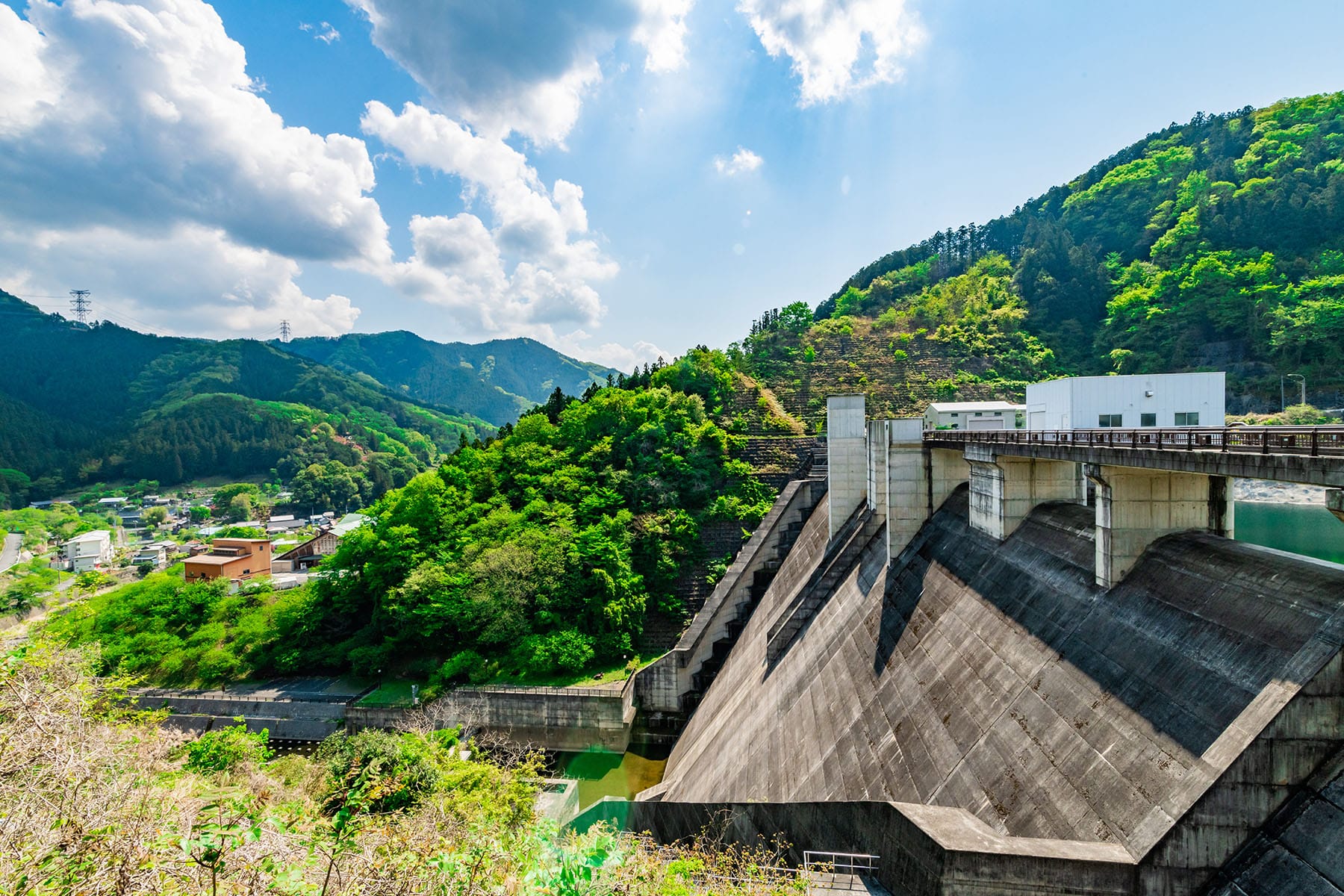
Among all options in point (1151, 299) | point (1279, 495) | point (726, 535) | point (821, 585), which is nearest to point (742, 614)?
point (821, 585)

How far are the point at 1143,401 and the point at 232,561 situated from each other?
184 feet

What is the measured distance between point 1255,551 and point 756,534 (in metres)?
17.3

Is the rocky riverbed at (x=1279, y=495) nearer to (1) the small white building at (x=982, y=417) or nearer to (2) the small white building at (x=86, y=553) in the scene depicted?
(1) the small white building at (x=982, y=417)

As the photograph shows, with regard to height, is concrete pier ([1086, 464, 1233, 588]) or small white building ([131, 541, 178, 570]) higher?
concrete pier ([1086, 464, 1233, 588])

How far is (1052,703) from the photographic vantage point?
7.29 meters

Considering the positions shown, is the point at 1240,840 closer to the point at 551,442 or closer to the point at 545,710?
the point at 545,710

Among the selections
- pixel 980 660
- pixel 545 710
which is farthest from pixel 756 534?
pixel 980 660

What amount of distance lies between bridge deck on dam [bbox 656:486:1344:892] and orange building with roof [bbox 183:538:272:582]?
41130mm

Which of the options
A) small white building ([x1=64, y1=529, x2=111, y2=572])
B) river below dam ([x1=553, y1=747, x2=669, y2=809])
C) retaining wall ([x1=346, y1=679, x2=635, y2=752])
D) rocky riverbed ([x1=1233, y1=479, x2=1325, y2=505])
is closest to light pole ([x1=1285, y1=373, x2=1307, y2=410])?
rocky riverbed ([x1=1233, y1=479, x2=1325, y2=505])

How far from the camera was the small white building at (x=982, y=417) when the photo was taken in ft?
86.0

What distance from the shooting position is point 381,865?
430 cm

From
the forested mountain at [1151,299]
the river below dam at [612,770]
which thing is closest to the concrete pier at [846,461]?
the river below dam at [612,770]

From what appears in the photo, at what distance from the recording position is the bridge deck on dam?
493cm

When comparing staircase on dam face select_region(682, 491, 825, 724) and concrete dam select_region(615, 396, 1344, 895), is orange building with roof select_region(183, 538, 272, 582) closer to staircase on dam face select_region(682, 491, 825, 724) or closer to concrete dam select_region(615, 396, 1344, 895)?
staircase on dam face select_region(682, 491, 825, 724)
